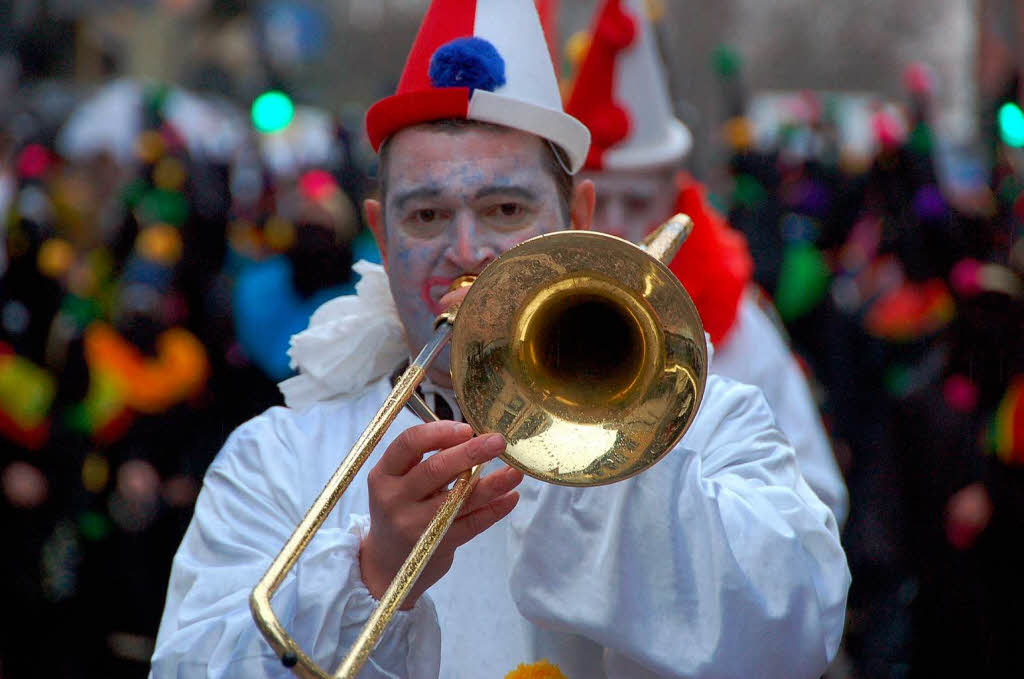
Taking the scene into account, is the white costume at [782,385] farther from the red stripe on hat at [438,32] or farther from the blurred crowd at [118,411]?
the blurred crowd at [118,411]

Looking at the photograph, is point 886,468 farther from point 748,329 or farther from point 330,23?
point 330,23

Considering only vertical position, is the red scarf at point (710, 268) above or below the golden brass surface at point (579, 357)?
below

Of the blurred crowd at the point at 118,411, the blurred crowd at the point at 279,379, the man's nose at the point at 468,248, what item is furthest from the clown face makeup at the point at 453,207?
the blurred crowd at the point at 118,411

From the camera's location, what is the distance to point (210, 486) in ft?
9.07

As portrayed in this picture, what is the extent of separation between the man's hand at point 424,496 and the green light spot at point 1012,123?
5.26m

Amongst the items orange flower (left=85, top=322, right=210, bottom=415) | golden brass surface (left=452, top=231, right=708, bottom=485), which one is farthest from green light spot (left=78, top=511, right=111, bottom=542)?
golden brass surface (left=452, top=231, right=708, bottom=485)

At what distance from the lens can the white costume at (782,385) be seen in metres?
4.17

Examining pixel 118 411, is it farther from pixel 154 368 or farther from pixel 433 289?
pixel 433 289

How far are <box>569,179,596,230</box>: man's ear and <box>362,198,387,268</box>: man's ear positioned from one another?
40 centimetres

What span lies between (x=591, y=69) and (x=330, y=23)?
31.5m

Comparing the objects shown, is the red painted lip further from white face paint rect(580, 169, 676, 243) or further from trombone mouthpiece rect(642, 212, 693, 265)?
white face paint rect(580, 169, 676, 243)

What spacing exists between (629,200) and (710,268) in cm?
37

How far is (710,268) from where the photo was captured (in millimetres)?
4898

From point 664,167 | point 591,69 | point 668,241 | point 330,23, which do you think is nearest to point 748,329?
point 664,167
